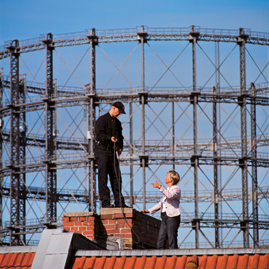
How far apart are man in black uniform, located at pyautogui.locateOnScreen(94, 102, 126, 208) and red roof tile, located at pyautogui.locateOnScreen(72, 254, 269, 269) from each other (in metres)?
2.26

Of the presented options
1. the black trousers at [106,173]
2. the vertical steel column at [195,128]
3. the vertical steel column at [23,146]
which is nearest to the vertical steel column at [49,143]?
the vertical steel column at [23,146]

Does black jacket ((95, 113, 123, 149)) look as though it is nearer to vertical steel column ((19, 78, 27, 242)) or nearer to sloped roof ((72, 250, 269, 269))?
sloped roof ((72, 250, 269, 269))

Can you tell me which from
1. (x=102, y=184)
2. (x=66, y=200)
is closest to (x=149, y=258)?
(x=102, y=184)

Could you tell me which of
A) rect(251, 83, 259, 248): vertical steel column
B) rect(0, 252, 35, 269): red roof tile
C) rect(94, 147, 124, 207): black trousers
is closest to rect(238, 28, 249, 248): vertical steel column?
rect(251, 83, 259, 248): vertical steel column

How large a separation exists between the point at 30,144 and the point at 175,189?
32.5m

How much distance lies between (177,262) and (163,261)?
0.18 m

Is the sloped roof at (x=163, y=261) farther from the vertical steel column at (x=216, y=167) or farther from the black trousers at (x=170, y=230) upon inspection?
the vertical steel column at (x=216, y=167)

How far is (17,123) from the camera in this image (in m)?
37.5

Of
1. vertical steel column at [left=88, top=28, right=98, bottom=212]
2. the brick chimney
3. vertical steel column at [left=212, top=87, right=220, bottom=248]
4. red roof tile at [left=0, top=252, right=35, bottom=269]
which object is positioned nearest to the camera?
red roof tile at [left=0, top=252, right=35, bottom=269]

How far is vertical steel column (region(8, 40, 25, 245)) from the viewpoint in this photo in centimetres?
3575

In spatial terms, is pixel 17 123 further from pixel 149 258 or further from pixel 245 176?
pixel 149 258

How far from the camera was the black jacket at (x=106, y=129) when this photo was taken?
1063 centimetres

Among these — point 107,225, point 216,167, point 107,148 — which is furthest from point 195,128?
point 107,225

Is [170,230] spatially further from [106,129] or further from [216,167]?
[216,167]
